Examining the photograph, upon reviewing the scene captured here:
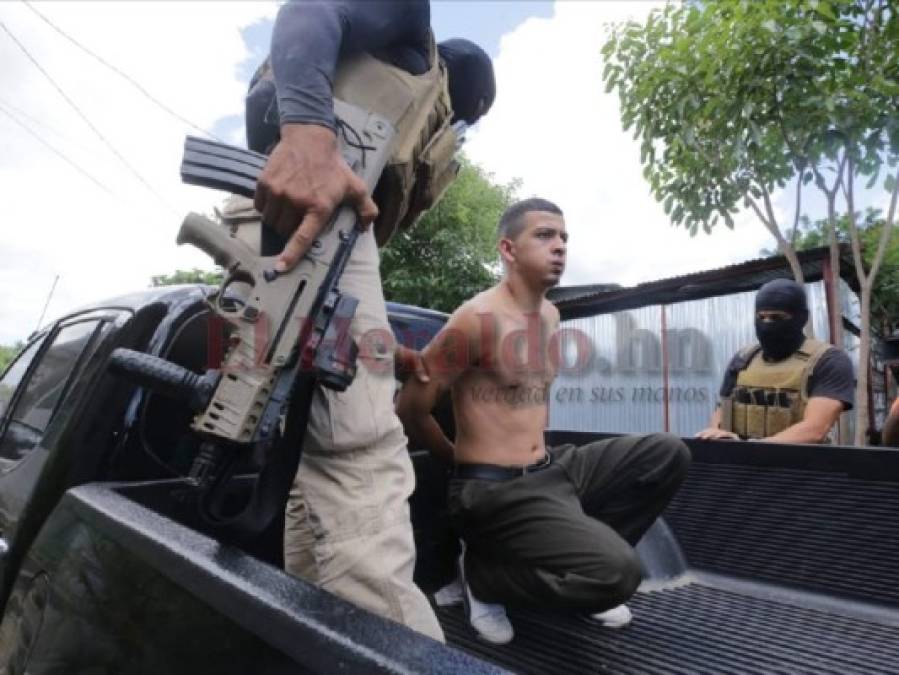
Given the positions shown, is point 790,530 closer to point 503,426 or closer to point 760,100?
point 503,426

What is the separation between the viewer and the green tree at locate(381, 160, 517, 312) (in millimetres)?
12352

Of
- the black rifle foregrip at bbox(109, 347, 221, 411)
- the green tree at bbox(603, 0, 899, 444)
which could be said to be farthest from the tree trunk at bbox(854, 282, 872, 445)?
the black rifle foregrip at bbox(109, 347, 221, 411)

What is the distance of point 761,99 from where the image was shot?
4.28 metres

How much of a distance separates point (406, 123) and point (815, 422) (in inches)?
86.5

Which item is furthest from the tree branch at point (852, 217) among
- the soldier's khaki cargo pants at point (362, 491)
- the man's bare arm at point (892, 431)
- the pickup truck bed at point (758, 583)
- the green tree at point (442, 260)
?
the green tree at point (442, 260)

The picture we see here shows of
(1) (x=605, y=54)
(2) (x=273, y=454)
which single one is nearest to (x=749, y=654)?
(2) (x=273, y=454)

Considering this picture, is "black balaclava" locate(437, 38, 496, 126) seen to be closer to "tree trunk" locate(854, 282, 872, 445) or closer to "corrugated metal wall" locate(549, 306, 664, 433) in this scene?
"tree trunk" locate(854, 282, 872, 445)

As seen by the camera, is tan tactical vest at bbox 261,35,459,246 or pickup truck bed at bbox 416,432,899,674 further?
pickup truck bed at bbox 416,432,899,674

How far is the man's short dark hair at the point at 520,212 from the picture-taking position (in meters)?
2.18

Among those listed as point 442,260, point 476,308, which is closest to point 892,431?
point 476,308

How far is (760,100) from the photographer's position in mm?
4297

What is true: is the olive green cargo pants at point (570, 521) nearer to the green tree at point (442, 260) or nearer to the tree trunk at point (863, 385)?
the tree trunk at point (863, 385)

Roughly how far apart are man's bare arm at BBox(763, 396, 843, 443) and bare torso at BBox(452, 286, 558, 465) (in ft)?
3.97

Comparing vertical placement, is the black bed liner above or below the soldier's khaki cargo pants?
below
